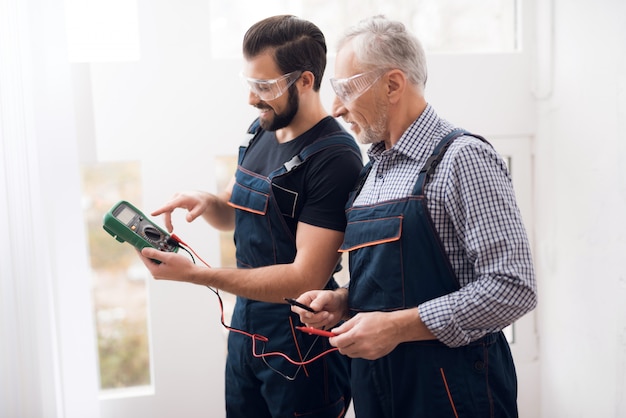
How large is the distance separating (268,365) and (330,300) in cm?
36

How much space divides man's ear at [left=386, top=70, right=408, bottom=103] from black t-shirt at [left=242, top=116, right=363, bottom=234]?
10.8 inches

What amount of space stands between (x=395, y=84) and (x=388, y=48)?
77 mm

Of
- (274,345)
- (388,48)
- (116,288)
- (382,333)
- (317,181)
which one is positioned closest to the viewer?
(382,333)

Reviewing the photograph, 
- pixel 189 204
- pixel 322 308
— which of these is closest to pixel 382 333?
pixel 322 308

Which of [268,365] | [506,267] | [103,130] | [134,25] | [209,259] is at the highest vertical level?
[134,25]

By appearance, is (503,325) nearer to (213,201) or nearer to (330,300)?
(330,300)

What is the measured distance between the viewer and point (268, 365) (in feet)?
5.48

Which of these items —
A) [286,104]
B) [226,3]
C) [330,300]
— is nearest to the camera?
[330,300]

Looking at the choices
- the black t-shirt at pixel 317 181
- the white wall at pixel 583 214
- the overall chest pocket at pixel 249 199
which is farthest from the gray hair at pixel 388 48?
the white wall at pixel 583 214

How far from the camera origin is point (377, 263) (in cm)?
131

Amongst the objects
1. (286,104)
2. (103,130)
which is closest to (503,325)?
(286,104)

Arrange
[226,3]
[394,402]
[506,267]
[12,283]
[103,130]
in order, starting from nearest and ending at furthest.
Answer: [506,267], [394,402], [12,283], [103,130], [226,3]

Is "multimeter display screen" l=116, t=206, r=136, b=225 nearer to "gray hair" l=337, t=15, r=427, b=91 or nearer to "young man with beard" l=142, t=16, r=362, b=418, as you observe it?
"young man with beard" l=142, t=16, r=362, b=418

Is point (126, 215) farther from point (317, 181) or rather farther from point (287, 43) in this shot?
point (287, 43)
